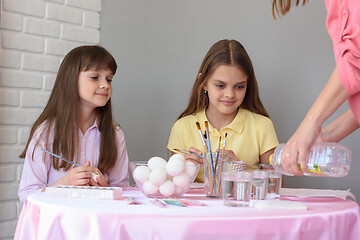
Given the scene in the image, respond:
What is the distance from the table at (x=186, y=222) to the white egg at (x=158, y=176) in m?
0.11

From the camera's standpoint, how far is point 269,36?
78.2 inches

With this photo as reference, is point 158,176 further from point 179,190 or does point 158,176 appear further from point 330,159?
point 330,159

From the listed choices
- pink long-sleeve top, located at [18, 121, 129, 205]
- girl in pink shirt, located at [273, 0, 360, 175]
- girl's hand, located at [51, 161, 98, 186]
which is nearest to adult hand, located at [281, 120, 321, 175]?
girl in pink shirt, located at [273, 0, 360, 175]

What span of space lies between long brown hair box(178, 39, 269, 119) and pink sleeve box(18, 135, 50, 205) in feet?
2.27

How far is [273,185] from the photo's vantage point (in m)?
1.21

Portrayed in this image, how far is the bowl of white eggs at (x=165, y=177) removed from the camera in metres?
1.15

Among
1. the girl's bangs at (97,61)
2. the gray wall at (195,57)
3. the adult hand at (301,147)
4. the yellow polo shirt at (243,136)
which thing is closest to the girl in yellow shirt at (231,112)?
the yellow polo shirt at (243,136)

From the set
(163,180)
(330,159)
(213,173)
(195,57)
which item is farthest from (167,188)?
(195,57)

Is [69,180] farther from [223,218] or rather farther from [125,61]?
[125,61]

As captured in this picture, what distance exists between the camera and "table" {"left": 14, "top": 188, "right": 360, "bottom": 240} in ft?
2.92

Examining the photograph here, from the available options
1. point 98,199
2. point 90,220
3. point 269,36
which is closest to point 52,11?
point 269,36

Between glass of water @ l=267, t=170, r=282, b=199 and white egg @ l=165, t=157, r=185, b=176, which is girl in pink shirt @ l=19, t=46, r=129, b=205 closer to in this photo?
white egg @ l=165, t=157, r=185, b=176

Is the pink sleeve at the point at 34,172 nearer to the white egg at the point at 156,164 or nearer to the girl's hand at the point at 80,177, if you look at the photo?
the girl's hand at the point at 80,177

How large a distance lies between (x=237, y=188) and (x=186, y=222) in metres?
0.23
